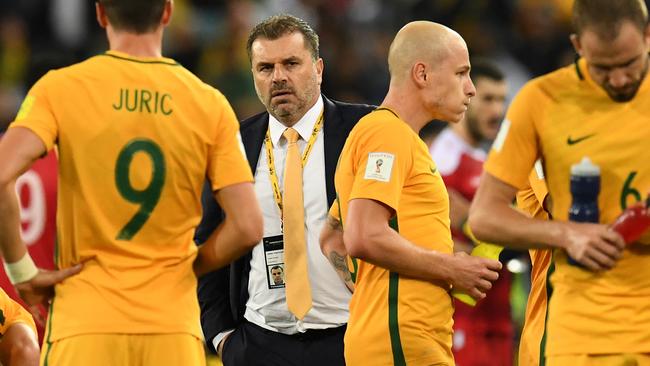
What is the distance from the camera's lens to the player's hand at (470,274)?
4.98 meters

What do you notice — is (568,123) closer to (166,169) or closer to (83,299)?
(166,169)

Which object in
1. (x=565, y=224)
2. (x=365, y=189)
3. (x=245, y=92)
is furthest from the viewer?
(x=245, y=92)

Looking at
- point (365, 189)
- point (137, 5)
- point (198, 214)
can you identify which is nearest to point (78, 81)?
point (137, 5)

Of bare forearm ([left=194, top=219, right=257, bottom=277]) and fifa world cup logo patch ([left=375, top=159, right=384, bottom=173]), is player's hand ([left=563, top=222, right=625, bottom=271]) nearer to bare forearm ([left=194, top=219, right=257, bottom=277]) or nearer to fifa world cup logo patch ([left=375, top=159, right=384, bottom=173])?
fifa world cup logo patch ([left=375, top=159, right=384, bottom=173])

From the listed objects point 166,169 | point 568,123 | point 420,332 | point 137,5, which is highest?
point 137,5

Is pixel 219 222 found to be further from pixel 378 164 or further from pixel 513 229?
pixel 513 229

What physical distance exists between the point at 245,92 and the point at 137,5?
886cm

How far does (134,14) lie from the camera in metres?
4.45

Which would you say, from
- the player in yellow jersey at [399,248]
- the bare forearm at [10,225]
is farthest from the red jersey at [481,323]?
the bare forearm at [10,225]

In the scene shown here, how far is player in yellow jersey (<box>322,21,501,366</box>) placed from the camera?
16.1 ft

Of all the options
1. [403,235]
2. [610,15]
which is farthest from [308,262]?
[610,15]

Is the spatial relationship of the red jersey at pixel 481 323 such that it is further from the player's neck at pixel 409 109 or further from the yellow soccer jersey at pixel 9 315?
the yellow soccer jersey at pixel 9 315

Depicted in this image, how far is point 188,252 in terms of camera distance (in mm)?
4535

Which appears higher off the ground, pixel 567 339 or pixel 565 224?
pixel 565 224
